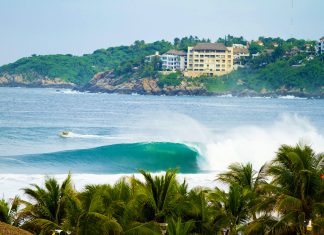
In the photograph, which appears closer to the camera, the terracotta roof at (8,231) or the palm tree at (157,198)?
the terracotta roof at (8,231)

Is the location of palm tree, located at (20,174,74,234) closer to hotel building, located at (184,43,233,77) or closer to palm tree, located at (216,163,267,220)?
palm tree, located at (216,163,267,220)

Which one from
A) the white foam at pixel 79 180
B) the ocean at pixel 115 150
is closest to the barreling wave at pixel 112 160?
the ocean at pixel 115 150

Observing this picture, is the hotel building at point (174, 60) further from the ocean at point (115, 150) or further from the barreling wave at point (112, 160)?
the barreling wave at point (112, 160)

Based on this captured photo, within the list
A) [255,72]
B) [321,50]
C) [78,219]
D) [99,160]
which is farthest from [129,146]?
[321,50]

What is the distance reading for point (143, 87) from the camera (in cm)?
18600

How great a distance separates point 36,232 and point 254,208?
3.91m

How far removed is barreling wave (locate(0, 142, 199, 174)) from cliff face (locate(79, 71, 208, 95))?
135351 millimetres

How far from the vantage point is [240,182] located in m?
16.1

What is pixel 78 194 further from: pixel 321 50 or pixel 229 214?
pixel 321 50

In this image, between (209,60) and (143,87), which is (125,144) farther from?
(209,60)

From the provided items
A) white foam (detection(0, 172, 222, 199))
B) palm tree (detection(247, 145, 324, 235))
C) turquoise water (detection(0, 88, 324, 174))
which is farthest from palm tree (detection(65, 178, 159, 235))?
turquoise water (detection(0, 88, 324, 174))

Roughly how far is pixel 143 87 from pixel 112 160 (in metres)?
145

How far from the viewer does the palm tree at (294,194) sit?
14070mm

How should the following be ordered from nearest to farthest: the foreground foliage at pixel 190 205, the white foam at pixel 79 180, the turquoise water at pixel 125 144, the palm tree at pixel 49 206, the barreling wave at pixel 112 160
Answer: the foreground foliage at pixel 190 205 → the palm tree at pixel 49 206 → the white foam at pixel 79 180 → the barreling wave at pixel 112 160 → the turquoise water at pixel 125 144
